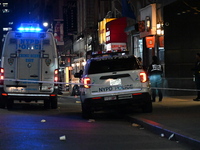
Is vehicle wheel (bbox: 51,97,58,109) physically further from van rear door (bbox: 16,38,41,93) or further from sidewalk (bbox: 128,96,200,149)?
sidewalk (bbox: 128,96,200,149)

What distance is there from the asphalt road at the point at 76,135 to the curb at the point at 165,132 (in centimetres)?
12

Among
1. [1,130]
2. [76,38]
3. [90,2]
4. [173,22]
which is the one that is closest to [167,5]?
[173,22]

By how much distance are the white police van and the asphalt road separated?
9.32 feet

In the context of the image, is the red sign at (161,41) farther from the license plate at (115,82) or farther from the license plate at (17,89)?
the license plate at (115,82)

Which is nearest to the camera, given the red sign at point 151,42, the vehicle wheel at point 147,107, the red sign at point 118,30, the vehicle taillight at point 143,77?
the vehicle taillight at point 143,77

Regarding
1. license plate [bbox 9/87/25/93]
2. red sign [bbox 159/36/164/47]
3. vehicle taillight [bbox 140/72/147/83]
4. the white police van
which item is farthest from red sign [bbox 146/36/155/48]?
vehicle taillight [bbox 140/72/147/83]

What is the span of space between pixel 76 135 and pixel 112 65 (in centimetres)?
370

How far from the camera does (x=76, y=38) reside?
152 ft

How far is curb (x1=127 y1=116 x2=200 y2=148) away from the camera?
8202 millimetres

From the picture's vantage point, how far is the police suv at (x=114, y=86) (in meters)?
12.5

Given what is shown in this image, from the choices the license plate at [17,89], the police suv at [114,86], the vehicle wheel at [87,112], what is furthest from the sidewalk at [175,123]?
the license plate at [17,89]

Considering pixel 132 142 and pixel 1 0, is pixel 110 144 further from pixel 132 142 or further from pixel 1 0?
pixel 1 0

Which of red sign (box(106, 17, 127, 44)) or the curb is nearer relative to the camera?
the curb

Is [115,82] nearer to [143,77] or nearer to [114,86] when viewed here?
[114,86]
